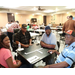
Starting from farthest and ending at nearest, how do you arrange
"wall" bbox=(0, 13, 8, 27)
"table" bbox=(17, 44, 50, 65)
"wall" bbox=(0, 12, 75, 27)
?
"wall" bbox=(0, 12, 75, 27) → "wall" bbox=(0, 13, 8, 27) → "table" bbox=(17, 44, 50, 65)

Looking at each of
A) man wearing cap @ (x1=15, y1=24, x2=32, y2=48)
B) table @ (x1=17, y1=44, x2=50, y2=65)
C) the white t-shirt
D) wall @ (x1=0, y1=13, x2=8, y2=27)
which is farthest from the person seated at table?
wall @ (x1=0, y1=13, x2=8, y2=27)

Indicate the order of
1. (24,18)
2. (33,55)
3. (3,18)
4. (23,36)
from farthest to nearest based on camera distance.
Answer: (24,18)
(3,18)
(23,36)
(33,55)

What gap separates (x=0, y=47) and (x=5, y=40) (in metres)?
0.16

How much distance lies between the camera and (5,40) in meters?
1.27

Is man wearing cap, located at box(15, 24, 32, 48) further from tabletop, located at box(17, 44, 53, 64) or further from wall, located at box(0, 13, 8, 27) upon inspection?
wall, located at box(0, 13, 8, 27)

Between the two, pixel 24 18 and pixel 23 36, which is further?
pixel 24 18

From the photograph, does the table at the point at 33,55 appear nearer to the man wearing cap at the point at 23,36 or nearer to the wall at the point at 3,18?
the man wearing cap at the point at 23,36

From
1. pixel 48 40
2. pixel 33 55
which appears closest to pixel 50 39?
pixel 48 40

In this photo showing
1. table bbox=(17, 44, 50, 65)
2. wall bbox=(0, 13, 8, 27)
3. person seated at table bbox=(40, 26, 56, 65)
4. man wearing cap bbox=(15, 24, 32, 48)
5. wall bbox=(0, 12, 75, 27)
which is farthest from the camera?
wall bbox=(0, 12, 75, 27)

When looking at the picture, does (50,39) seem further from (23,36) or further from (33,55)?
(23,36)
